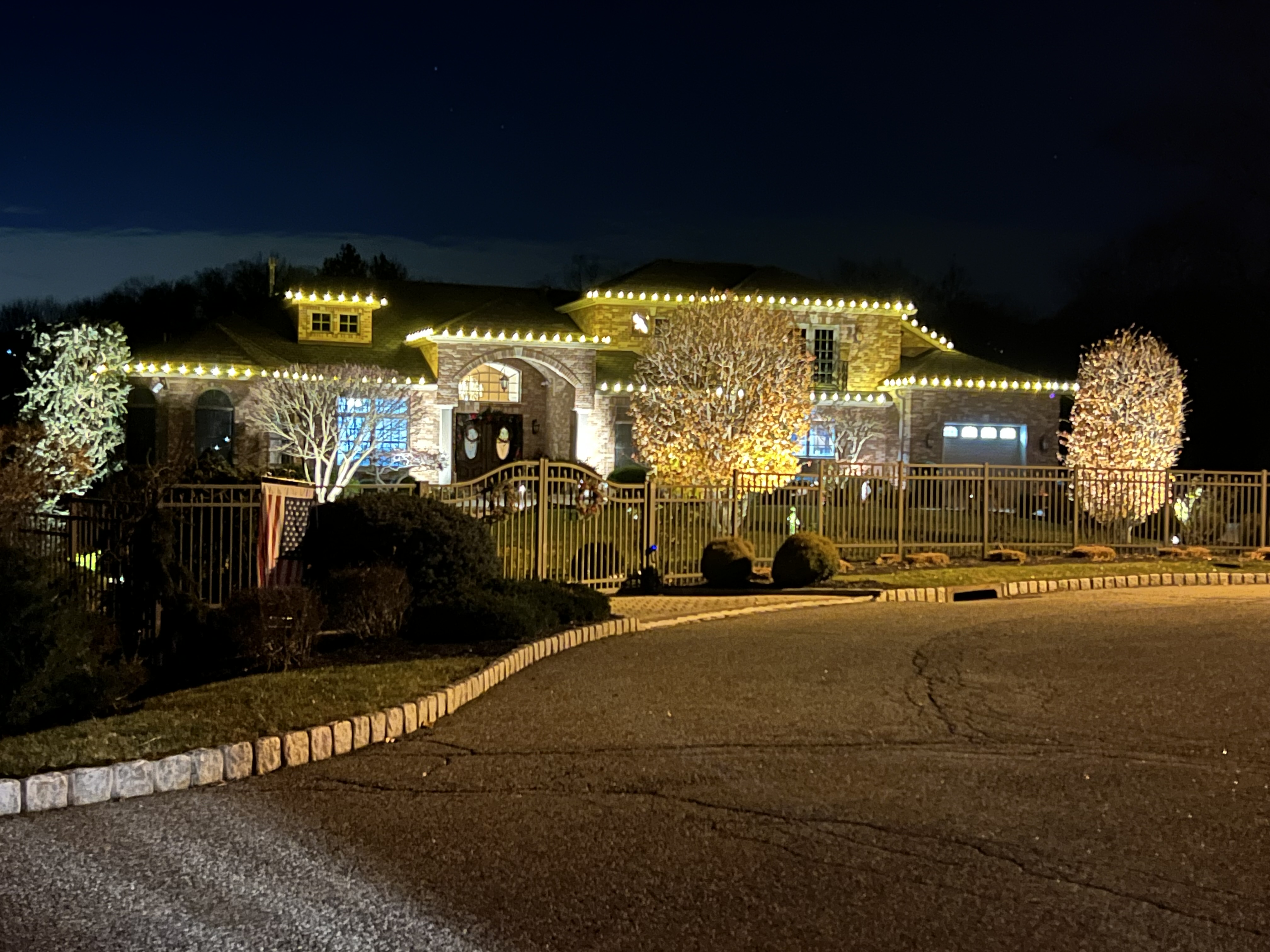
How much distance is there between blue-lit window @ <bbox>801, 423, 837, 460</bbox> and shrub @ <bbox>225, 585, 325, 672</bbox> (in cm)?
2879

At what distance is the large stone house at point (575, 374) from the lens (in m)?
35.9

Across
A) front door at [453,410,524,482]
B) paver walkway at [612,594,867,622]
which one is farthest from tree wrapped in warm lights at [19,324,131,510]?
paver walkway at [612,594,867,622]

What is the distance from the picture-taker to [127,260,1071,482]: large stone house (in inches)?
1414

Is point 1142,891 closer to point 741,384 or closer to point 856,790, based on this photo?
point 856,790

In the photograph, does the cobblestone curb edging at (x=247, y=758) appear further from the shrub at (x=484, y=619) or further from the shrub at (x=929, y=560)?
the shrub at (x=929, y=560)

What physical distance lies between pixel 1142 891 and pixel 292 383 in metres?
29.1

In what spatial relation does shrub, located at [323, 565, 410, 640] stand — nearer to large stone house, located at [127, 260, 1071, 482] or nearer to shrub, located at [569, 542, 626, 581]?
shrub, located at [569, 542, 626, 581]

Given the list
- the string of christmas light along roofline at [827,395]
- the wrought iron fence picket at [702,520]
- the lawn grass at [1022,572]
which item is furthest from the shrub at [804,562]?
the string of christmas light along roofline at [827,395]

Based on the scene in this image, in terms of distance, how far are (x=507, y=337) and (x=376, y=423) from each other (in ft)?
16.1

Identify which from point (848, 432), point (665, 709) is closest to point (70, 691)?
point (665, 709)

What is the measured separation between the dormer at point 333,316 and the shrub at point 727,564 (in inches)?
875

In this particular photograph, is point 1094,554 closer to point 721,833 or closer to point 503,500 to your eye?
point 503,500

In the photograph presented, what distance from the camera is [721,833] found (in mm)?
6770

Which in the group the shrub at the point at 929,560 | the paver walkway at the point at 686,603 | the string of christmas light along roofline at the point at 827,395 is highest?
the string of christmas light along roofline at the point at 827,395
